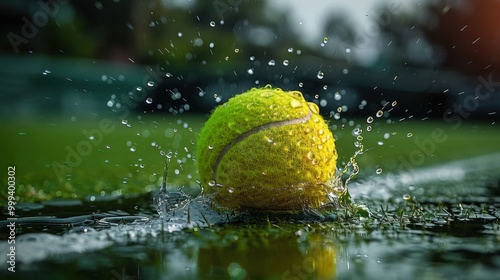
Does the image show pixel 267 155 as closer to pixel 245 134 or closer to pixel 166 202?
pixel 245 134

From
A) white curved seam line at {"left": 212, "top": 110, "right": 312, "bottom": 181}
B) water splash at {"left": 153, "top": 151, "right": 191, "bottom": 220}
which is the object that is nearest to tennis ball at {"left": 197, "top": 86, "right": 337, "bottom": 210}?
white curved seam line at {"left": 212, "top": 110, "right": 312, "bottom": 181}

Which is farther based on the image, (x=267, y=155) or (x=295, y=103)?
(x=295, y=103)

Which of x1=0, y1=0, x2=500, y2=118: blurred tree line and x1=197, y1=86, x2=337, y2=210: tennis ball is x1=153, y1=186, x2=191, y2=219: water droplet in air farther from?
x1=0, y1=0, x2=500, y2=118: blurred tree line

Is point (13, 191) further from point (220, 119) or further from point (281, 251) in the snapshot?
point (281, 251)

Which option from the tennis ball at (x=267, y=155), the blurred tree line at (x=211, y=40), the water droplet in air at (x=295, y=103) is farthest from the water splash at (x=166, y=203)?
the blurred tree line at (x=211, y=40)

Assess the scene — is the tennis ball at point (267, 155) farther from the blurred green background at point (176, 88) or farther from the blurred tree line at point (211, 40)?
the blurred tree line at point (211, 40)

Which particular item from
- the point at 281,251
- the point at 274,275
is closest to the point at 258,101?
the point at 281,251

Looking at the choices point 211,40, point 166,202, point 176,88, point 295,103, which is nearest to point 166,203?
point 166,202
